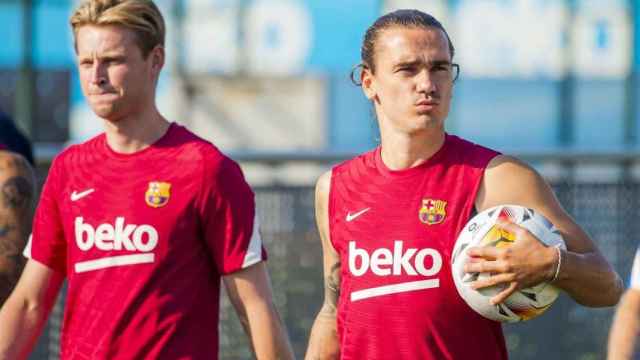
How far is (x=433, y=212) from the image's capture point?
16.1 ft

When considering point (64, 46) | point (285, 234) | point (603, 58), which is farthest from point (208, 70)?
point (285, 234)

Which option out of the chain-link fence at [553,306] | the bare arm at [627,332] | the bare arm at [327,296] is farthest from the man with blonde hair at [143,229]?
the chain-link fence at [553,306]

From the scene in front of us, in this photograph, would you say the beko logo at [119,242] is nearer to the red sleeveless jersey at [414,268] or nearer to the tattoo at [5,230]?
the red sleeveless jersey at [414,268]

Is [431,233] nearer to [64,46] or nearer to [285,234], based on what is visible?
[285,234]

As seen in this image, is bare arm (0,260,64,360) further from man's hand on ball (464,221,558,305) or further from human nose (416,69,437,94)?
man's hand on ball (464,221,558,305)

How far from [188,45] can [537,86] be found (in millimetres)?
3767

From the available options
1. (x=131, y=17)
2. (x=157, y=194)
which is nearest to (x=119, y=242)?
(x=157, y=194)

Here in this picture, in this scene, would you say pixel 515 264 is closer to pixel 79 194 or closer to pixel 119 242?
pixel 119 242

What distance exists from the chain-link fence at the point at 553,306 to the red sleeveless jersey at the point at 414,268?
9.42 feet

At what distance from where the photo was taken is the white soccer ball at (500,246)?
4621 mm

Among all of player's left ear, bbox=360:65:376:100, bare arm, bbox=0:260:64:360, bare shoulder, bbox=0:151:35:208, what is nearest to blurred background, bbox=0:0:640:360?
bare shoulder, bbox=0:151:35:208

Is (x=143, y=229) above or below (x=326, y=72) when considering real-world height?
above

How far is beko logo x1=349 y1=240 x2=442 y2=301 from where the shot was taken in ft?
16.0

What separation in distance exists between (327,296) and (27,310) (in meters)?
1.08
